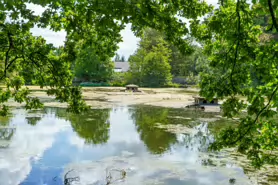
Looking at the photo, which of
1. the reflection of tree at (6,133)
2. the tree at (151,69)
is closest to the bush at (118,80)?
the tree at (151,69)

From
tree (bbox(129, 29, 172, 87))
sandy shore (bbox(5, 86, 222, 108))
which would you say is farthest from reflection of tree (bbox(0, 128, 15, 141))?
tree (bbox(129, 29, 172, 87))

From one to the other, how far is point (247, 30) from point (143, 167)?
214 inches

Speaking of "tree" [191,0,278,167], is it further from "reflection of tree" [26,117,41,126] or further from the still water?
"reflection of tree" [26,117,41,126]

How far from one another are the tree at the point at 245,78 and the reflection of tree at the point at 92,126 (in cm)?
786

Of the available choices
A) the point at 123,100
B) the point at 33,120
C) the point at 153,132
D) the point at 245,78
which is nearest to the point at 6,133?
the point at 33,120

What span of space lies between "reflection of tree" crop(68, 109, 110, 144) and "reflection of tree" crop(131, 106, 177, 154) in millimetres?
1597

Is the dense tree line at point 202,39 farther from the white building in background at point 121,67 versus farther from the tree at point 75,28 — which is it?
the white building in background at point 121,67

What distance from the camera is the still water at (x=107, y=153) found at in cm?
802

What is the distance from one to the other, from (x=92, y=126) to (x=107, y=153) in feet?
16.1

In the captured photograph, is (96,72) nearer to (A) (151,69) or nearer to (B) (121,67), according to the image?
(A) (151,69)

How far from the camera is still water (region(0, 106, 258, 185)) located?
8016 mm

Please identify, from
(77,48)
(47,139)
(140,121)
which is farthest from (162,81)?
(77,48)

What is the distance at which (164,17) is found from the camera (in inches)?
160

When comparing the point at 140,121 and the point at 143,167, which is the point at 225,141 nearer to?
the point at 143,167
